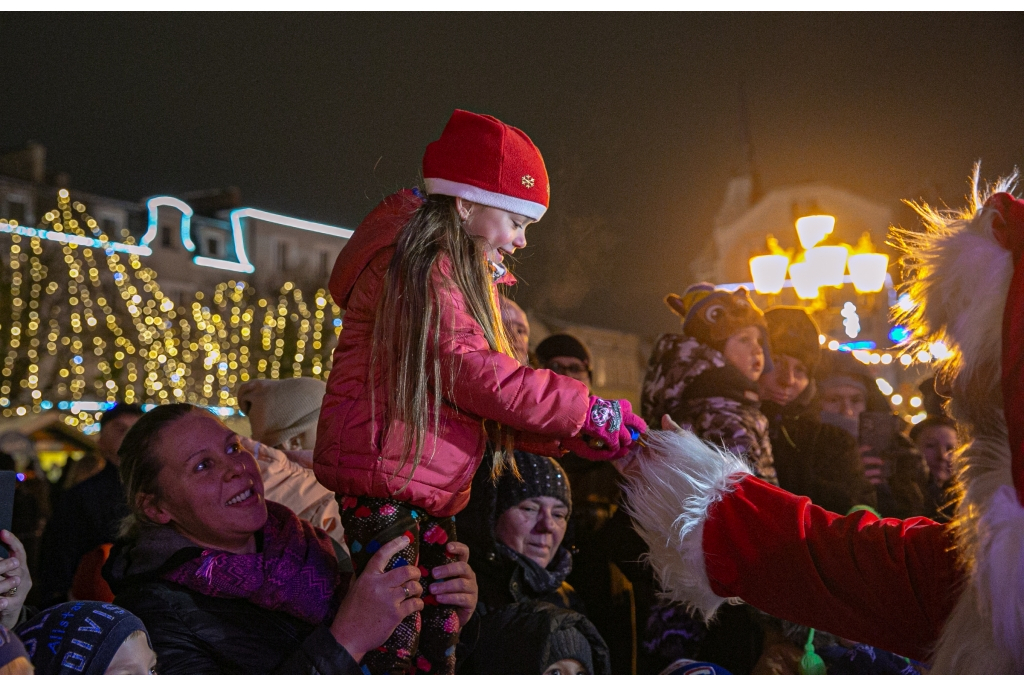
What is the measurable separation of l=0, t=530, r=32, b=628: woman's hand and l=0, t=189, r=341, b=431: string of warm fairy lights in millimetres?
9619

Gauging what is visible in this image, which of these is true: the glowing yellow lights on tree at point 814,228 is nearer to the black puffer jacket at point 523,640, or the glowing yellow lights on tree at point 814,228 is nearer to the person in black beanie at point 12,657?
the black puffer jacket at point 523,640

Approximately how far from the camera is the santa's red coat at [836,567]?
1387 millimetres

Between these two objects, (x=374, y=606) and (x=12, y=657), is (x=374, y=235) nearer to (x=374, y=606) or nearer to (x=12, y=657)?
(x=374, y=606)

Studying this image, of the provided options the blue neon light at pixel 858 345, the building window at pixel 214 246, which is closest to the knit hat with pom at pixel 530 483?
the blue neon light at pixel 858 345

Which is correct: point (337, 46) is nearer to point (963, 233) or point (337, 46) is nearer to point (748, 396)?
point (748, 396)

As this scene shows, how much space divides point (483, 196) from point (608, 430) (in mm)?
620

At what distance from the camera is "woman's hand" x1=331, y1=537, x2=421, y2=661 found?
1.73 meters

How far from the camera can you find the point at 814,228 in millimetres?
5672

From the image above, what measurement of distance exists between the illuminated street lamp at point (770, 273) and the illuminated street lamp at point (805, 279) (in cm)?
33

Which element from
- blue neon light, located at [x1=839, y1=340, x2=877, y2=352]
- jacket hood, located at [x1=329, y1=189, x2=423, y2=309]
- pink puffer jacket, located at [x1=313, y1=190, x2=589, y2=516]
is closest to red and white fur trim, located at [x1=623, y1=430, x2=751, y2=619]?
pink puffer jacket, located at [x1=313, y1=190, x2=589, y2=516]

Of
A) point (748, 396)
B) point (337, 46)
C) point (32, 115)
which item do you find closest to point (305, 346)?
point (32, 115)

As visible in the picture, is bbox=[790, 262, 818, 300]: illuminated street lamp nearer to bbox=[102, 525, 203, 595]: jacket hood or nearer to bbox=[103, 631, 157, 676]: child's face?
bbox=[102, 525, 203, 595]: jacket hood

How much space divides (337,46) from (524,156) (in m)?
3.86

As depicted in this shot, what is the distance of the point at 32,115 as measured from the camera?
23.6ft
